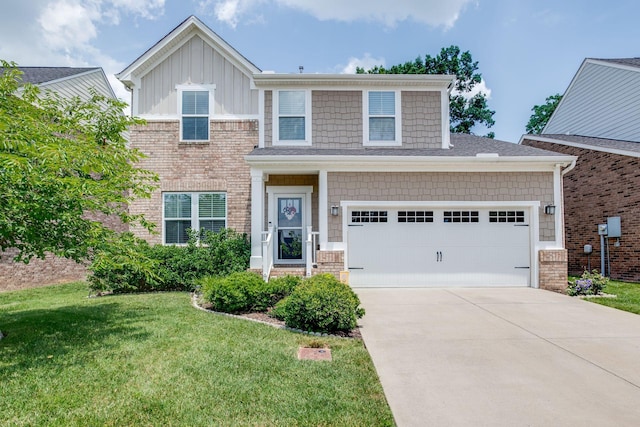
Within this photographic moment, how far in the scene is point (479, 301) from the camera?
26.7ft

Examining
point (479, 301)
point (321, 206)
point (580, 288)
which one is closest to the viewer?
point (479, 301)

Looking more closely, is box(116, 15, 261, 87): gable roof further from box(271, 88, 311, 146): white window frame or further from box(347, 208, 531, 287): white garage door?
box(347, 208, 531, 287): white garage door

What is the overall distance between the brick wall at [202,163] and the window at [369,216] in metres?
3.28

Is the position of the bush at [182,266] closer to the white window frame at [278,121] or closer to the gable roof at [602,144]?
the white window frame at [278,121]

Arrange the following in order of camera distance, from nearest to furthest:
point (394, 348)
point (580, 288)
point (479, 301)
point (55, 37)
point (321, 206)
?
point (394, 348) < point (479, 301) < point (580, 288) < point (321, 206) < point (55, 37)

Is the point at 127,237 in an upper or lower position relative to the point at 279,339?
upper

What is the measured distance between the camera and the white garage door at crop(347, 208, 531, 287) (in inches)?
389

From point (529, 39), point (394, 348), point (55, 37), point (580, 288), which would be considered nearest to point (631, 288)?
point (580, 288)

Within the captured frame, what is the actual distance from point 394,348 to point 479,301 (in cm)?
396

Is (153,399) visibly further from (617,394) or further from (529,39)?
(529,39)

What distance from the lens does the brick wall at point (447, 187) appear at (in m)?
9.82

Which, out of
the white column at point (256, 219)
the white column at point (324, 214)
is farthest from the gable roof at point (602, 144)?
the white column at point (256, 219)

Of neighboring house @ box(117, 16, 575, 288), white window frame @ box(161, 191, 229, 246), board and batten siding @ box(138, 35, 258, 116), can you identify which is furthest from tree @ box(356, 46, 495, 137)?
white window frame @ box(161, 191, 229, 246)

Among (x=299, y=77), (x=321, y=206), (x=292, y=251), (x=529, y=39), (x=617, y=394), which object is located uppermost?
(x=529, y=39)
